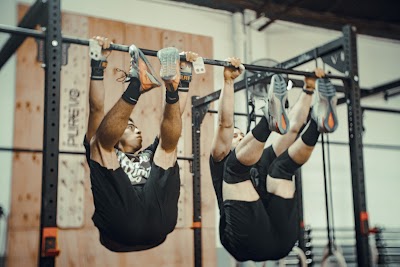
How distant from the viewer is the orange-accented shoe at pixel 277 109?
3.10 m

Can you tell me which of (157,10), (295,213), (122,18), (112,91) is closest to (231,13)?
(157,10)

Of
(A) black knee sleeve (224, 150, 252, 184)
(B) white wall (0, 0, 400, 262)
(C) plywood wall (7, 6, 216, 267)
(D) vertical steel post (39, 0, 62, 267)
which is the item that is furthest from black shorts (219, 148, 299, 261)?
(B) white wall (0, 0, 400, 262)

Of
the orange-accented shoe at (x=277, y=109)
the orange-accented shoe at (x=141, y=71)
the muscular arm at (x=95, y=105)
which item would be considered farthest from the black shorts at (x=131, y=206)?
the orange-accented shoe at (x=277, y=109)

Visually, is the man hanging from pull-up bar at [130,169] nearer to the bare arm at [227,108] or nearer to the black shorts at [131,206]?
the black shorts at [131,206]

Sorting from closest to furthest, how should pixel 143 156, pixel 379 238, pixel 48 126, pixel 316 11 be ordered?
pixel 48 126 < pixel 143 156 < pixel 379 238 < pixel 316 11

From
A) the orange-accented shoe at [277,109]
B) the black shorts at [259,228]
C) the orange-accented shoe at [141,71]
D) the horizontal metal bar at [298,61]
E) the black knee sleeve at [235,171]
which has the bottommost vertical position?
the black shorts at [259,228]

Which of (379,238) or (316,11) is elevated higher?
(316,11)

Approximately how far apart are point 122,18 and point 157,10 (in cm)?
49

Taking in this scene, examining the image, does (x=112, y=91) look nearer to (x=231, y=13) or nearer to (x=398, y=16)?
(x=231, y=13)

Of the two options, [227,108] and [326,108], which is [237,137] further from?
[326,108]

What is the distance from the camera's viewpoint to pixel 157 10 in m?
6.03

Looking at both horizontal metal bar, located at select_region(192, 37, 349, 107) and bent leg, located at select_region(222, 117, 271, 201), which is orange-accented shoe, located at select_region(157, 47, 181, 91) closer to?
bent leg, located at select_region(222, 117, 271, 201)

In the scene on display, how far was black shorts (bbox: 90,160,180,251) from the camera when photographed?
9.52 ft

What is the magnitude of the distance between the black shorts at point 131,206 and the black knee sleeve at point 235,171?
1.35 feet
